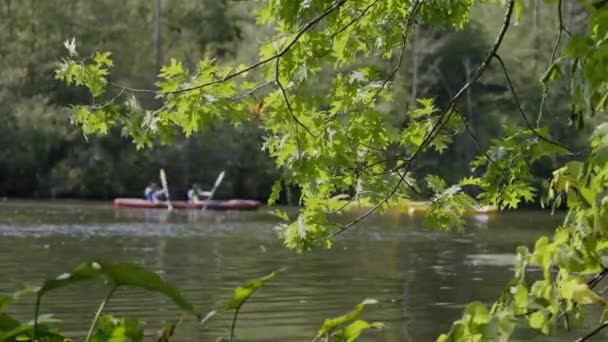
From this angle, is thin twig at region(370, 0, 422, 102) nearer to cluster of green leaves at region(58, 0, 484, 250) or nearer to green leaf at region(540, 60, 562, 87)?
cluster of green leaves at region(58, 0, 484, 250)

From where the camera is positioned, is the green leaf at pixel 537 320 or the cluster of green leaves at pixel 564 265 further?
the green leaf at pixel 537 320

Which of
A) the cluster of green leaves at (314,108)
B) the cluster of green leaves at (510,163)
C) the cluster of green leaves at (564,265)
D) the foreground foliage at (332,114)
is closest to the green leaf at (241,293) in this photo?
the cluster of green leaves at (564,265)

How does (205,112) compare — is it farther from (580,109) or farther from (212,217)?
(212,217)

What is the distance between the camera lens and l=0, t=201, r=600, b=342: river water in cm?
1117

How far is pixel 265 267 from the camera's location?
55.7 feet

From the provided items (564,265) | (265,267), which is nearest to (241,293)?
(564,265)

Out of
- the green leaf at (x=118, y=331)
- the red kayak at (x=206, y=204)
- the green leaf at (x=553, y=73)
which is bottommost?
the red kayak at (x=206, y=204)

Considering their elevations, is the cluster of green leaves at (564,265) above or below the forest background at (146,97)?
below

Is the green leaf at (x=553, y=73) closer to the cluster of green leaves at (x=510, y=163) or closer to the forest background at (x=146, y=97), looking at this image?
the cluster of green leaves at (x=510, y=163)

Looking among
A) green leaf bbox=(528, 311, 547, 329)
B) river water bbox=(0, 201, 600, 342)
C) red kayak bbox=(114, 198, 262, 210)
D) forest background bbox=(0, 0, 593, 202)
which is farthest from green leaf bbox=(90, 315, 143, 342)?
forest background bbox=(0, 0, 593, 202)

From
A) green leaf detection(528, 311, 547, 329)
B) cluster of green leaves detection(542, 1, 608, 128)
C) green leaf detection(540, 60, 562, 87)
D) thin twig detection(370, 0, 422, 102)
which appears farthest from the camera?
thin twig detection(370, 0, 422, 102)

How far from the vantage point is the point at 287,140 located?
173 inches

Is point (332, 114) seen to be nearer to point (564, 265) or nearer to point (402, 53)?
point (402, 53)

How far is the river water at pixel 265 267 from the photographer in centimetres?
1117
